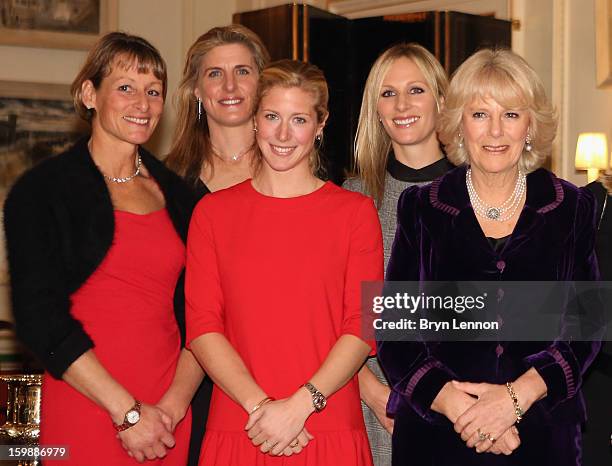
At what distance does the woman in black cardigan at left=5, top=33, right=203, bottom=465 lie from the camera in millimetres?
2537

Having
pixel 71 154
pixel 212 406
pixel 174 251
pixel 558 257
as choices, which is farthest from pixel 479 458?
pixel 71 154

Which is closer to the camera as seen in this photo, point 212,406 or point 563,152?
point 212,406

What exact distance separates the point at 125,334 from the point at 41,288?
273 mm

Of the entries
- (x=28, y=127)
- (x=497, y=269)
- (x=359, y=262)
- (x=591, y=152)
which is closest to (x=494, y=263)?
(x=497, y=269)

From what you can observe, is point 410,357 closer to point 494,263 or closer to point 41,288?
point 494,263

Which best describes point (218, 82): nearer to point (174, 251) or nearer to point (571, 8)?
point (174, 251)

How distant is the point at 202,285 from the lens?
261 centimetres

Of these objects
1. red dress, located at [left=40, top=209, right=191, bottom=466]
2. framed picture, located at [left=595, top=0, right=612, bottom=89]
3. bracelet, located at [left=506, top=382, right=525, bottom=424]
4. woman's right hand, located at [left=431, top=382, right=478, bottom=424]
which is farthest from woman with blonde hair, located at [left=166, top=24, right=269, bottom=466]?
framed picture, located at [left=595, top=0, right=612, bottom=89]

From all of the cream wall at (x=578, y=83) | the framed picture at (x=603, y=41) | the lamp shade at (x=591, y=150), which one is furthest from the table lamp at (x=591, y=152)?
the framed picture at (x=603, y=41)

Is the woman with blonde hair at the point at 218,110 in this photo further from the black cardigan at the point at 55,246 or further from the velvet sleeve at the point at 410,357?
the velvet sleeve at the point at 410,357

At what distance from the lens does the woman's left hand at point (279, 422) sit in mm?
2436

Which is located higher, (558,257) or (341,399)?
(558,257)

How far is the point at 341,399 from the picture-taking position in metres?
2.56

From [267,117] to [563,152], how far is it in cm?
470
